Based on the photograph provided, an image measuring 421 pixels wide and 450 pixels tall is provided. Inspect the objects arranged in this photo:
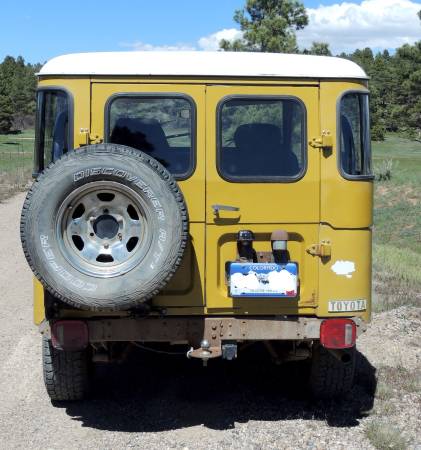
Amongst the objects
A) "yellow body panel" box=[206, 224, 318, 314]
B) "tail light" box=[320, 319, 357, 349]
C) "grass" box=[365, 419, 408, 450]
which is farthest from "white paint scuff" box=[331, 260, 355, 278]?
"grass" box=[365, 419, 408, 450]

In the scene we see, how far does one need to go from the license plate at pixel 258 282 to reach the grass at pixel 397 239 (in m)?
4.16

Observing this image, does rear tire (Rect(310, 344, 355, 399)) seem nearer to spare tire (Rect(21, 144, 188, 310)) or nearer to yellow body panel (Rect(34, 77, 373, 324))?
yellow body panel (Rect(34, 77, 373, 324))

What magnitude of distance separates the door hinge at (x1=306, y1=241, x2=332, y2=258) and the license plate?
25 cm

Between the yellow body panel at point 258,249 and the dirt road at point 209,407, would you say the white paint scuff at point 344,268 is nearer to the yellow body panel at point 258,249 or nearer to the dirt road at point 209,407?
the yellow body panel at point 258,249

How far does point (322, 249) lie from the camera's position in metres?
4.89

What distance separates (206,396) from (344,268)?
162 centimetres

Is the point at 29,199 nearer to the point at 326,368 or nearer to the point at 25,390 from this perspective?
the point at 25,390

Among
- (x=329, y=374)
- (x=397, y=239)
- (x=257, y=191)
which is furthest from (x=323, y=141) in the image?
(x=397, y=239)

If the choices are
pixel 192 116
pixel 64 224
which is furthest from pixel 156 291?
pixel 192 116

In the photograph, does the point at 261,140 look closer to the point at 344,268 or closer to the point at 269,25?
the point at 344,268

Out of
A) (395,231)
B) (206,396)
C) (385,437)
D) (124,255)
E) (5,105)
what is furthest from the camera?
(5,105)

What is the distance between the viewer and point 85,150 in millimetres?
4449

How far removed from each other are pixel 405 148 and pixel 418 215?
37560 mm

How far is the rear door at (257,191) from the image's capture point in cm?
489
